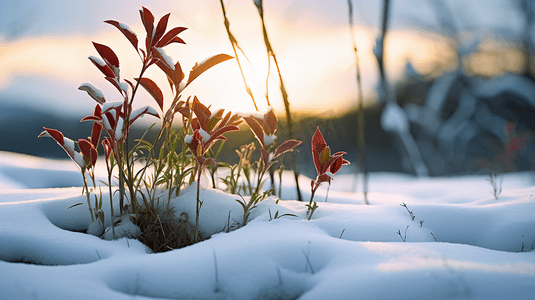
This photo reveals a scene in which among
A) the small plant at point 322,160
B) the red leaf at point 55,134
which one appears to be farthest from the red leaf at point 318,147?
the red leaf at point 55,134

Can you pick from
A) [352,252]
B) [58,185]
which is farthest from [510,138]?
[58,185]

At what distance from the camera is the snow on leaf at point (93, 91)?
3.59 ft

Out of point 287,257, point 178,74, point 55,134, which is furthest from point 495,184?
point 55,134

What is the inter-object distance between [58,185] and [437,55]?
5.37 m

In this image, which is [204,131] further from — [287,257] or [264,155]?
[287,257]

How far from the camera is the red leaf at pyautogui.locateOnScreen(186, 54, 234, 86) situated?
1.17m

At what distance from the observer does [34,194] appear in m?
1.72

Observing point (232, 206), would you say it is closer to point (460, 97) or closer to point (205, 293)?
point (205, 293)

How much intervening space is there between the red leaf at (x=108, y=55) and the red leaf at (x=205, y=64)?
25cm

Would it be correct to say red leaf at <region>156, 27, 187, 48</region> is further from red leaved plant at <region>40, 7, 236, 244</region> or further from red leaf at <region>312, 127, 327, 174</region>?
red leaf at <region>312, 127, 327, 174</region>

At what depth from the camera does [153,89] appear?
1.23 m

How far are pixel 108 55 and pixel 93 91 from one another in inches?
5.3

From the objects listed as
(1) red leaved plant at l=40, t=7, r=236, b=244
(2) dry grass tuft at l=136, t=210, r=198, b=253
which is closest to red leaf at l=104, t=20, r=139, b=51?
(1) red leaved plant at l=40, t=7, r=236, b=244

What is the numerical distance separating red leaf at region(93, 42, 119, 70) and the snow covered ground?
23.7 inches
